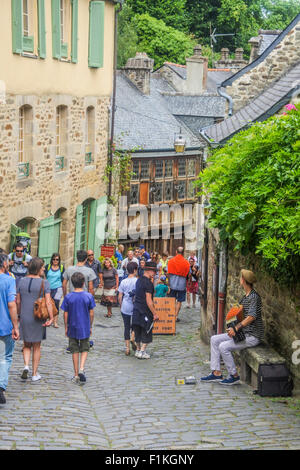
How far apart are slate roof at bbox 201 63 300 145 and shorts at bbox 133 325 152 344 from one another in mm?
6058

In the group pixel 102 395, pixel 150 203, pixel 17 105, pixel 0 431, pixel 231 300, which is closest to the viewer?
pixel 0 431

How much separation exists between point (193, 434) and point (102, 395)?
2.23 meters

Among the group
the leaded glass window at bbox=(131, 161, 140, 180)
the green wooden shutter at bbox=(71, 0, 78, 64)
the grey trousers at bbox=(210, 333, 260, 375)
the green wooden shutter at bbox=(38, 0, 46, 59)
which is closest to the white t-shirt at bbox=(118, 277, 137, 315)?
the grey trousers at bbox=(210, 333, 260, 375)

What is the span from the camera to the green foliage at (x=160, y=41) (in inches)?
2195

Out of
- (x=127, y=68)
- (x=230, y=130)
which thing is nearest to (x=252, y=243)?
(x=230, y=130)

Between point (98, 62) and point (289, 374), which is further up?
point (98, 62)

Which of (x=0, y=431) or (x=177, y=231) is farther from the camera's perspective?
(x=177, y=231)

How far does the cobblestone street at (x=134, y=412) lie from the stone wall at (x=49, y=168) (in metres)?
5.70

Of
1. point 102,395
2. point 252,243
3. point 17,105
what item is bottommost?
point 102,395

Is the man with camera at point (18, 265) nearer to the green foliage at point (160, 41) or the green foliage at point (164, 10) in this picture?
the green foliage at point (160, 41)

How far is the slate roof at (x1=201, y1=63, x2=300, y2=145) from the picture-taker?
16422 mm

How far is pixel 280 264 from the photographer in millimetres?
8672

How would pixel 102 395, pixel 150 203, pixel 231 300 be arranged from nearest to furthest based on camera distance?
pixel 102 395, pixel 231 300, pixel 150 203

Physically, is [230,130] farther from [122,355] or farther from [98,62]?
[122,355]
